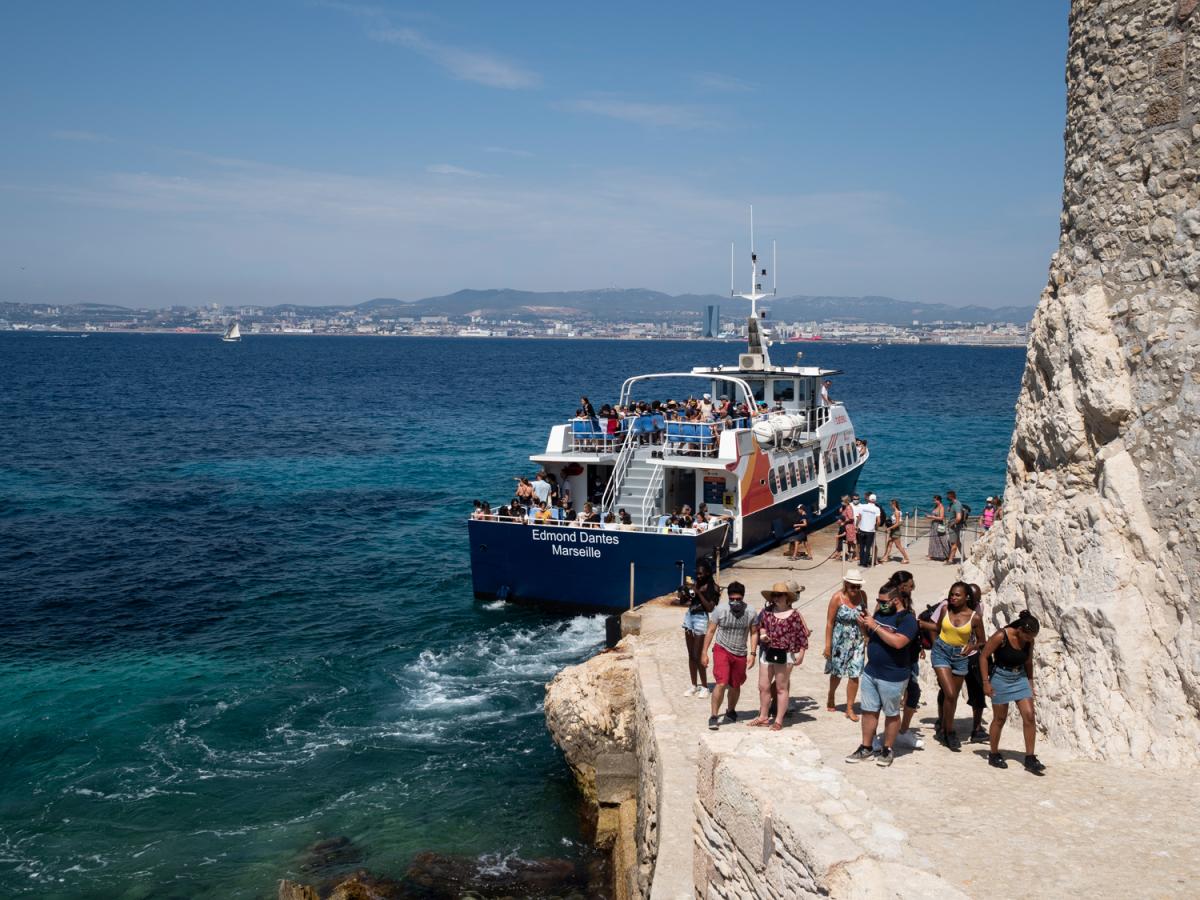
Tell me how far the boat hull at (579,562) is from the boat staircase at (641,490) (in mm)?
1391

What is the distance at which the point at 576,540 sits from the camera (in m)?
23.0

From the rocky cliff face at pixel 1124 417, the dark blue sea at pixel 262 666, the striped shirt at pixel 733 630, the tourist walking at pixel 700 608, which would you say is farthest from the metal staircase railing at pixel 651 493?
the rocky cliff face at pixel 1124 417

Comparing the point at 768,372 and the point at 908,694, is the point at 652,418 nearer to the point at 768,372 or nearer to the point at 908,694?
the point at 768,372

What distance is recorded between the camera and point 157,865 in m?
13.4

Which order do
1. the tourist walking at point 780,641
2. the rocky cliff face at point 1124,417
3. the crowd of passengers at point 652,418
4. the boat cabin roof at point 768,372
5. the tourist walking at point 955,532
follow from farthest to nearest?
the boat cabin roof at point 768,372, the crowd of passengers at point 652,418, the tourist walking at point 955,532, the tourist walking at point 780,641, the rocky cliff face at point 1124,417

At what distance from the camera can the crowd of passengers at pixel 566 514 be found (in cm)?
2288

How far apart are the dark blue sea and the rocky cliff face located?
7.20 metres

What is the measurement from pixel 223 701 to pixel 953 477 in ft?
117

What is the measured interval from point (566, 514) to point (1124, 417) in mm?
15115

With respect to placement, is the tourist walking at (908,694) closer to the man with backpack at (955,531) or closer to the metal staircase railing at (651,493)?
the man with backpack at (955,531)

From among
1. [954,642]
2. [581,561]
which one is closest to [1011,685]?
[954,642]

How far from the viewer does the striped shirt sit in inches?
437

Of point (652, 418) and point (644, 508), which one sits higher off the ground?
point (652, 418)

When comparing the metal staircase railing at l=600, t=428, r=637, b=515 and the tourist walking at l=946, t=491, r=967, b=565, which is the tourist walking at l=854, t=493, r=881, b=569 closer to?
the tourist walking at l=946, t=491, r=967, b=565
